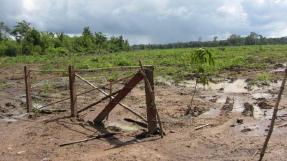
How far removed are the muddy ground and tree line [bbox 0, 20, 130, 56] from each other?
48674 millimetres

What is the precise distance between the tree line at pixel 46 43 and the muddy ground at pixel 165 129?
48674 millimetres

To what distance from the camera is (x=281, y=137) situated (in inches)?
365

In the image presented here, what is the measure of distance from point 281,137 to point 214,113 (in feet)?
11.1

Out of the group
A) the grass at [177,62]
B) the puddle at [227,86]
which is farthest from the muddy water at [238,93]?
the grass at [177,62]

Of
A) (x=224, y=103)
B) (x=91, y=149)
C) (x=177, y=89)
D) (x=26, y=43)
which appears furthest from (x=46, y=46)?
(x=91, y=149)

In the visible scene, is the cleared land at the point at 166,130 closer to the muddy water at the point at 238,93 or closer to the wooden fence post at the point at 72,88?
the muddy water at the point at 238,93

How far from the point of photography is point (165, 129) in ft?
34.4

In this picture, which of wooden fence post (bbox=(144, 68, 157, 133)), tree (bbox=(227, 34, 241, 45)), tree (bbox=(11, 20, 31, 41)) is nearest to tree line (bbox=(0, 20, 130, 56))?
tree (bbox=(11, 20, 31, 41))

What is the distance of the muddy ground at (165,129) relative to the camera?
28.0 ft

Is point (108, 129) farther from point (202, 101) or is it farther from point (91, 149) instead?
point (202, 101)

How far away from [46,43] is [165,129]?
58.8 metres

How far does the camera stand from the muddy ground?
8531mm

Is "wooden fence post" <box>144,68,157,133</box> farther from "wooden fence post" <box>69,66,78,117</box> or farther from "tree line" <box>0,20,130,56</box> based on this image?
"tree line" <box>0,20,130,56</box>

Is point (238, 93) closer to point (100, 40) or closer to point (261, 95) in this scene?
point (261, 95)
